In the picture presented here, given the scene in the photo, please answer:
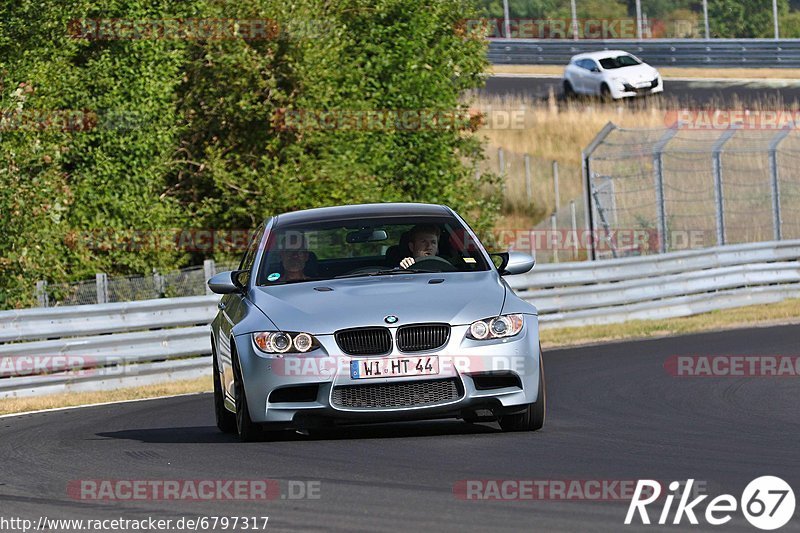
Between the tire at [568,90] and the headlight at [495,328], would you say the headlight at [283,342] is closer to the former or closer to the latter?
the headlight at [495,328]

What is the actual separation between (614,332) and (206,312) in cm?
565

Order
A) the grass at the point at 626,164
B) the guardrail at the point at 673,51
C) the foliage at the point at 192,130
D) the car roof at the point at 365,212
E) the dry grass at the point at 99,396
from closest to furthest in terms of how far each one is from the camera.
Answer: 1. the car roof at the point at 365,212
2. the dry grass at the point at 99,396
3. the foliage at the point at 192,130
4. the grass at the point at 626,164
5. the guardrail at the point at 673,51

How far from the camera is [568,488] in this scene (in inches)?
278

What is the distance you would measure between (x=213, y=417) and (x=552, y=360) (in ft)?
18.1

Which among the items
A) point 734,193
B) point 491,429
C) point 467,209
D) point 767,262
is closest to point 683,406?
point 491,429

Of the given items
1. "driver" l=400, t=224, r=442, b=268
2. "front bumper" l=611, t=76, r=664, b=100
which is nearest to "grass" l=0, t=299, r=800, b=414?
"driver" l=400, t=224, r=442, b=268

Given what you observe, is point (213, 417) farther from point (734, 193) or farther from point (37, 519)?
point (734, 193)

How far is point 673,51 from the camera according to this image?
53469 millimetres

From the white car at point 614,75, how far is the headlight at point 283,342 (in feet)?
128

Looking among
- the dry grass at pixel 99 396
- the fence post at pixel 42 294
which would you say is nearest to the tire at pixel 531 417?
the dry grass at pixel 99 396

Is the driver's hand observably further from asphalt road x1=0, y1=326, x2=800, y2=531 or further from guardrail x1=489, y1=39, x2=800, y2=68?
guardrail x1=489, y1=39, x2=800, y2=68

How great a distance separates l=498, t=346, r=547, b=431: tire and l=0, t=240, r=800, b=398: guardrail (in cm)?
850

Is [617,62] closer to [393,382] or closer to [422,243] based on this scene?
[422,243]

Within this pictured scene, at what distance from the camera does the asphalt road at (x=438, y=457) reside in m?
6.65
